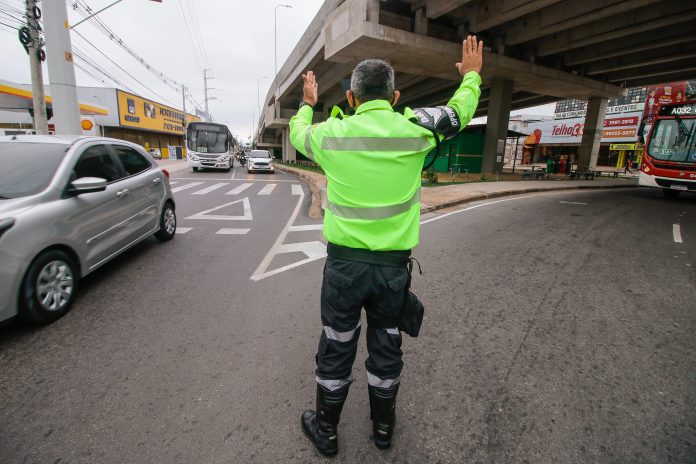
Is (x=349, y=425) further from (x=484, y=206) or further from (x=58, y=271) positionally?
(x=484, y=206)

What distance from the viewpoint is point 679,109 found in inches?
521

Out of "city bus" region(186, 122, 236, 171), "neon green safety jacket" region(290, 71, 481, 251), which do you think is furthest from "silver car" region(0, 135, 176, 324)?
"city bus" region(186, 122, 236, 171)

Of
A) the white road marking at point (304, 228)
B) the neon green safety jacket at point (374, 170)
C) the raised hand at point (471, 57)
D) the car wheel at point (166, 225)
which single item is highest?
the raised hand at point (471, 57)

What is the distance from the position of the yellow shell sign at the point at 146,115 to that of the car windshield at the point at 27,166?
5247cm

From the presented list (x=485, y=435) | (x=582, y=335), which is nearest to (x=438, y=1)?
(x=582, y=335)

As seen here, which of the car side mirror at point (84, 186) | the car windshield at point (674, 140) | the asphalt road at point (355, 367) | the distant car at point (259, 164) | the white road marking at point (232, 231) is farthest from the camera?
the distant car at point (259, 164)

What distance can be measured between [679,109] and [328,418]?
57.7 ft

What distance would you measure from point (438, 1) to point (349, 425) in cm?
1667

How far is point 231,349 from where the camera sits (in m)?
2.99

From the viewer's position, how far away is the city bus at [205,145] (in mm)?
23844

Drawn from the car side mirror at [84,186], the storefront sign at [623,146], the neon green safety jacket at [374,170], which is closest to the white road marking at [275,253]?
the car side mirror at [84,186]

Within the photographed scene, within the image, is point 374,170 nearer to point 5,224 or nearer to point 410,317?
point 410,317

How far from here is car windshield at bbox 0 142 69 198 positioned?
3.55 m

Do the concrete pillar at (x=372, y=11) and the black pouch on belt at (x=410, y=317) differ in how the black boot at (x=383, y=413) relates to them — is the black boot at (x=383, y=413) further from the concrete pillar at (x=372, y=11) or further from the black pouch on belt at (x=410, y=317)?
the concrete pillar at (x=372, y=11)
